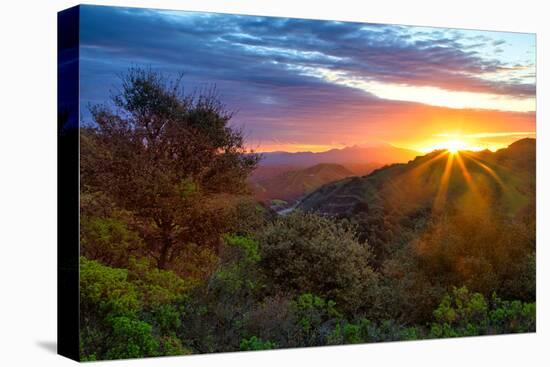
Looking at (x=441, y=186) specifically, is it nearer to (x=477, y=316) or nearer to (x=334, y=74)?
(x=477, y=316)

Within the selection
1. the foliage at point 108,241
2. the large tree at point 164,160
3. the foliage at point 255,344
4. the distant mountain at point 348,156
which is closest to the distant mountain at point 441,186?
the distant mountain at point 348,156

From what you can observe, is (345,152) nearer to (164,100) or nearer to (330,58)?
(330,58)

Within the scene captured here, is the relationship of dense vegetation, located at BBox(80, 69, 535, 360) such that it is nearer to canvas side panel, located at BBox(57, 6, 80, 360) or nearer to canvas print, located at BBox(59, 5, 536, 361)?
canvas print, located at BBox(59, 5, 536, 361)

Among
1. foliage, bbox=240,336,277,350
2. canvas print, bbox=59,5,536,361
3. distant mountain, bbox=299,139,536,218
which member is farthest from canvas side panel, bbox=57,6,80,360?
distant mountain, bbox=299,139,536,218

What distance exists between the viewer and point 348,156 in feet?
52.1

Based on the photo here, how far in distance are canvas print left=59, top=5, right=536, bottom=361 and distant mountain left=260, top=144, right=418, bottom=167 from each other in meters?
0.03

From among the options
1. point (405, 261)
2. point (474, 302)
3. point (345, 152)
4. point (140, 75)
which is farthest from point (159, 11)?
point (474, 302)

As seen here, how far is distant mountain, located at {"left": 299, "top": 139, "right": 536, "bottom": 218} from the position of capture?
15914 millimetres

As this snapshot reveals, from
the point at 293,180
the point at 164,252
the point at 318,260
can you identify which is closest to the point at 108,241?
the point at 164,252

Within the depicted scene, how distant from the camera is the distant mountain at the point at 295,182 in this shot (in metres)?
15.3

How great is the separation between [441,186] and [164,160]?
4044mm

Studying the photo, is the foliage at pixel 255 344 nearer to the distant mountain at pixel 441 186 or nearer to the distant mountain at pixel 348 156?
the distant mountain at pixel 441 186

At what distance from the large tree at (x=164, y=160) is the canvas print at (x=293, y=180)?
0.02 m

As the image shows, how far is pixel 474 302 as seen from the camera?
16484mm
